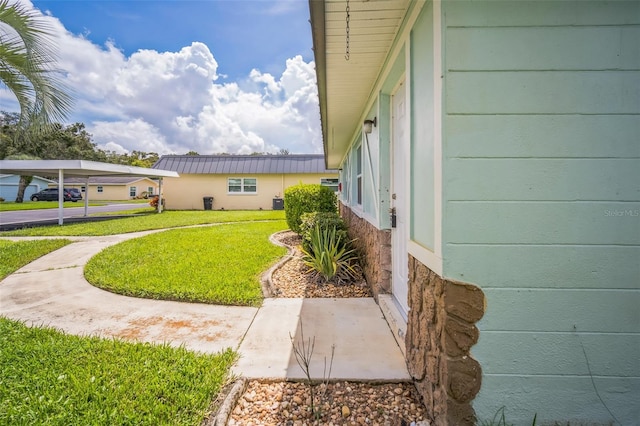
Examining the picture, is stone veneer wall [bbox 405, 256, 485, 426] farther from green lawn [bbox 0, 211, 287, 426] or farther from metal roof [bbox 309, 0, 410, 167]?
metal roof [bbox 309, 0, 410, 167]

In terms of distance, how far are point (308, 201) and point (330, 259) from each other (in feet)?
13.5

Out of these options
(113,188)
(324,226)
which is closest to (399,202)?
(324,226)

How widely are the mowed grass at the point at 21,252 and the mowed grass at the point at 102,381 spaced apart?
4.07m

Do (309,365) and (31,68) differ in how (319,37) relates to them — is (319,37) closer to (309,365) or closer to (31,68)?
(309,365)

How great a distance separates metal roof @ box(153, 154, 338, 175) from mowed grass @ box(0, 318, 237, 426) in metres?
18.4

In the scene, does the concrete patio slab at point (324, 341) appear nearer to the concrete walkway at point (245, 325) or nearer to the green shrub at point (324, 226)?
the concrete walkway at point (245, 325)

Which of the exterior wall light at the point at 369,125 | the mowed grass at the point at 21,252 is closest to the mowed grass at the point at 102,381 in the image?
the exterior wall light at the point at 369,125

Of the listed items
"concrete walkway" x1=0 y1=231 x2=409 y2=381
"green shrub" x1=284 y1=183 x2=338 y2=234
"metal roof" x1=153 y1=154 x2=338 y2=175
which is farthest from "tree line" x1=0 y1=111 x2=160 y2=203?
"concrete walkway" x1=0 y1=231 x2=409 y2=381

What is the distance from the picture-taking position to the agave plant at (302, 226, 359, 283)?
5.05 m

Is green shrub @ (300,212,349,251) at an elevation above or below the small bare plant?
above

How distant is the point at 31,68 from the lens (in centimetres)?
530

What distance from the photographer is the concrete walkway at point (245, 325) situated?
2660 mm

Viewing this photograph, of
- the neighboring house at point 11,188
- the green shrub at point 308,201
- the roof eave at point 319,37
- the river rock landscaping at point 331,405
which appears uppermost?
the neighboring house at point 11,188

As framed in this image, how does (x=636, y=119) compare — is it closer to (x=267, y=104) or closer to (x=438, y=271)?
(x=438, y=271)
